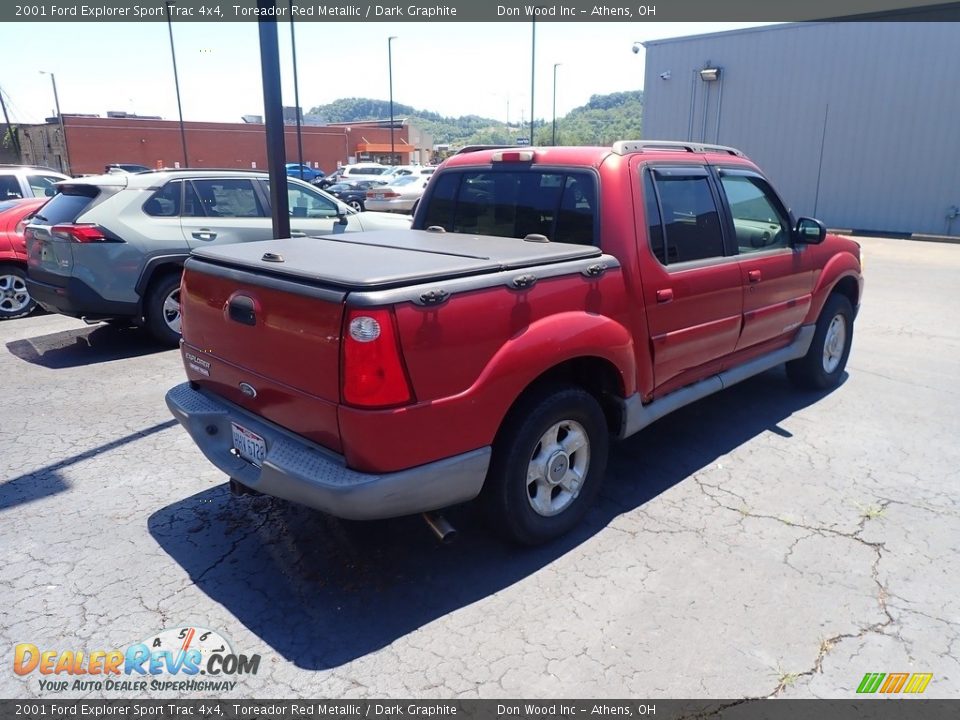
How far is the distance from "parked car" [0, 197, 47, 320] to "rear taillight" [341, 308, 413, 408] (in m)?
7.25

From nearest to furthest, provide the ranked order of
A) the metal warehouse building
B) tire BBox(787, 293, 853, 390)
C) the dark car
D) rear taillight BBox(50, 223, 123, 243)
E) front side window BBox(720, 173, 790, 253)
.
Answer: front side window BBox(720, 173, 790, 253) < tire BBox(787, 293, 853, 390) < rear taillight BBox(50, 223, 123, 243) < the metal warehouse building < the dark car

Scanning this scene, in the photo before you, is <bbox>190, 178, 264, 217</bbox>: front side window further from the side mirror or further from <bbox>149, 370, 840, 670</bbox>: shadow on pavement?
the side mirror

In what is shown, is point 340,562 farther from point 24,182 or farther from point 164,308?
point 24,182

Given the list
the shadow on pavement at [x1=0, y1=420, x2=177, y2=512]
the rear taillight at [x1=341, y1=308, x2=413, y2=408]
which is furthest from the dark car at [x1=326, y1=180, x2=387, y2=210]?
the rear taillight at [x1=341, y1=308, x2=413, y2=408]

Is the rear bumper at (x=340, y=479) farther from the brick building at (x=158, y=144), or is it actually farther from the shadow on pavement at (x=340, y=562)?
the brick building at (x=158, y=144)

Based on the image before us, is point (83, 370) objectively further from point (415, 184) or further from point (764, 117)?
point (764, 117)

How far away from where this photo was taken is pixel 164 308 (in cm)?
717

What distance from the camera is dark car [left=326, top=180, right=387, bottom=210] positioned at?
27.0 meters

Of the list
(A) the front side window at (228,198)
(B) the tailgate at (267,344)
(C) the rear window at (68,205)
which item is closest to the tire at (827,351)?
(B) the tailgate at (267,344)

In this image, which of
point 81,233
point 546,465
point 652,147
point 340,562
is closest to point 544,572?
point 546,465

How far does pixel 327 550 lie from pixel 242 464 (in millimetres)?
652

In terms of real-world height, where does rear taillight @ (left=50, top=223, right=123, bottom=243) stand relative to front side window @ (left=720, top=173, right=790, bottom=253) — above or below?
below

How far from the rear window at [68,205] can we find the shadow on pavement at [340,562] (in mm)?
4239

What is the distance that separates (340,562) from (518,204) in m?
2.29
